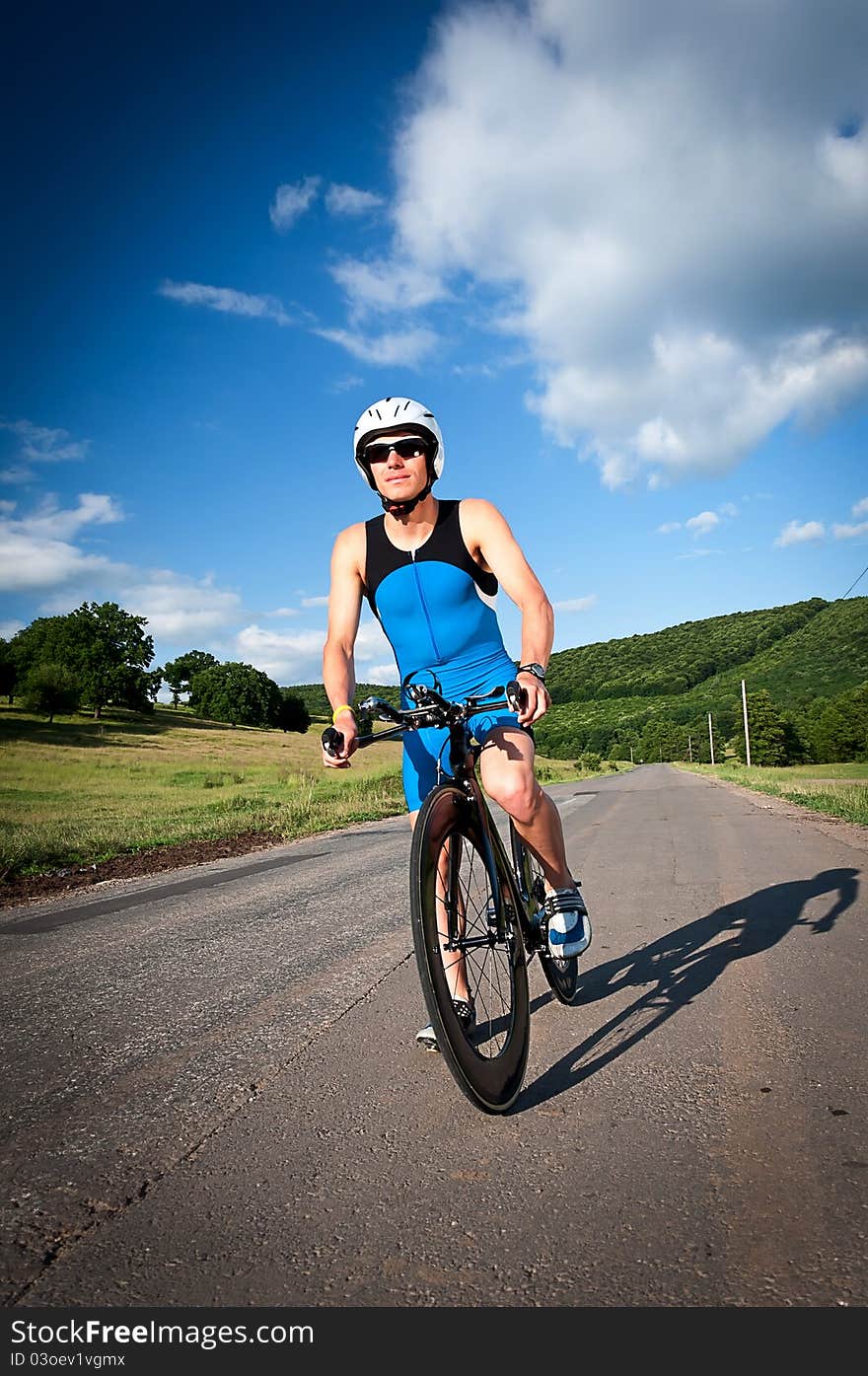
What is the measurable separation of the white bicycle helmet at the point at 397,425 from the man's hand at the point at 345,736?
3.09ft

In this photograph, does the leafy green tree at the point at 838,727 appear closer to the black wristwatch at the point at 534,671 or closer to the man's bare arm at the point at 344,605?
the man's bare arm at the point at 344,605

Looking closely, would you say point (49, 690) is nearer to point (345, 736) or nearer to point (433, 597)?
point (433, 597)

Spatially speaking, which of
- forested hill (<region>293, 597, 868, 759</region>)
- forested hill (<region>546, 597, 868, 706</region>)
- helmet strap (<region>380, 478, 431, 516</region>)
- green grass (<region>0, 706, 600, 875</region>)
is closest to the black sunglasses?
helmet strap (<region>380, 478, 431, 516</region>)

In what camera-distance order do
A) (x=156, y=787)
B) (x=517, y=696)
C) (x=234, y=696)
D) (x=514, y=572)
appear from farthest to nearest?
1. (x=234, y=696)
2. (x=156, y=787)
3. (x=514, y=572)
4. (x=517, y=696)

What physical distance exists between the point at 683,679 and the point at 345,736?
118721 mm

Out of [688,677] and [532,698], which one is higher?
[688,677]

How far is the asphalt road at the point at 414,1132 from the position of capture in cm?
160

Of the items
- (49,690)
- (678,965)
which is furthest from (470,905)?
(49,690)

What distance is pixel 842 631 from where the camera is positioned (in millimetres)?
71062

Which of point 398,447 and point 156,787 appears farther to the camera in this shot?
point 156,787

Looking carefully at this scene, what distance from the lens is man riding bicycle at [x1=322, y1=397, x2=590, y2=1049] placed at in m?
2.87

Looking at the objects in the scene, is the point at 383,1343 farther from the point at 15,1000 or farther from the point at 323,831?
the point at 323,831

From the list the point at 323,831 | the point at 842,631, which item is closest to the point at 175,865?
the point at 323,831

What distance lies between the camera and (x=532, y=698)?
2459mm
